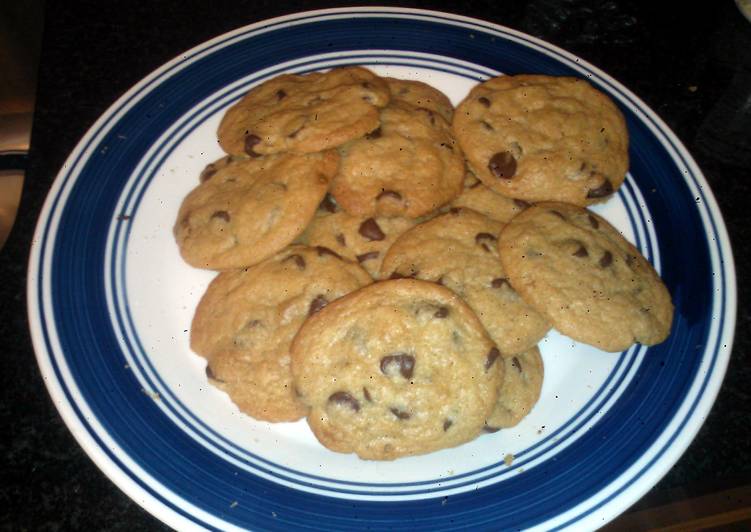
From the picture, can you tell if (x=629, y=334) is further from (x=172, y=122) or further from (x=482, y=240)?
(x=172, y=122)

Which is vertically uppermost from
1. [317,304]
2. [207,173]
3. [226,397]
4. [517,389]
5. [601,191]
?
[601,191]


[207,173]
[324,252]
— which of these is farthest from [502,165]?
[207,173]

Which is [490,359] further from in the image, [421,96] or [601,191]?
[421,96]

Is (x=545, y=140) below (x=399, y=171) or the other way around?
the other way around

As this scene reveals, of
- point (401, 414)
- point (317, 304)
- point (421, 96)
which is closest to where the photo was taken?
point (401, 414)

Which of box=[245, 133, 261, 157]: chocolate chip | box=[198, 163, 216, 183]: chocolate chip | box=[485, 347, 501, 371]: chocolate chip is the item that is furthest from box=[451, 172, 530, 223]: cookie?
box=[198, 163, 216, 183]: chocolate chip

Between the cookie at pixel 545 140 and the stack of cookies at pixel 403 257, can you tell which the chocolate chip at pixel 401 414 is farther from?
the cookie at pixel 545 140

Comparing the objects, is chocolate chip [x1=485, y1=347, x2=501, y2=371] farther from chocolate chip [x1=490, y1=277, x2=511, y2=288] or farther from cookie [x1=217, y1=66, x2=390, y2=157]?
cookie [x1=217, y1=66, x2=390, y2=157]

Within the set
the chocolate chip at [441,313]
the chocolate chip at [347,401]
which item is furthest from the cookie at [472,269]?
the chocolate chip at [347,401]
